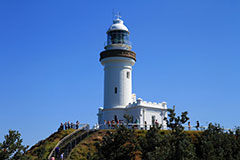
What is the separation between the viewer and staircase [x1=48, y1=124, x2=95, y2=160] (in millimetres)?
32531

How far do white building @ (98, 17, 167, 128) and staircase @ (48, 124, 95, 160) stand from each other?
23.4 ft

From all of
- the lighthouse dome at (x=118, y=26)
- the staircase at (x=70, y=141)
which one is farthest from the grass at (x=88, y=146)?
the lighthouse dome at (x=118, y=26)

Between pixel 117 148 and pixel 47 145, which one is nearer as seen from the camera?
pixel 117 148

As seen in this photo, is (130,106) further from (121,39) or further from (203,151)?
(203,151)

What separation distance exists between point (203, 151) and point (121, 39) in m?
19.5

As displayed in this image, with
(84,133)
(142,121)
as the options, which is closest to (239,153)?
(142,121)

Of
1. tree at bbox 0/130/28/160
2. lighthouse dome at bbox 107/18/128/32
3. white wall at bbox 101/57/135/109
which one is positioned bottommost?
tree at bbox 0/130/28/160

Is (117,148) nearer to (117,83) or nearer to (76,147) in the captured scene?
(76,147)

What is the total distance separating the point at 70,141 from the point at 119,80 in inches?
522

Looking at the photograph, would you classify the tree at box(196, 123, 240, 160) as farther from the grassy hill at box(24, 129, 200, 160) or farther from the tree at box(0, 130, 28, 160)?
the tree at box(0, 130, 28, 160)

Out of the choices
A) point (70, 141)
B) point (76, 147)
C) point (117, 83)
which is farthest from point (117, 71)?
point (76, 147)

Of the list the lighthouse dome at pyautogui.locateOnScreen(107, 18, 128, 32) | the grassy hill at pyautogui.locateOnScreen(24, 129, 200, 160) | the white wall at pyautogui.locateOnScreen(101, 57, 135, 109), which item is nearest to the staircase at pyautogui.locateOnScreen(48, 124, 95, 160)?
the grassy hill at pyautogui.locateOnScreen(24, 129, 200, 160)

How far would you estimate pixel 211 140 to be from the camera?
3634 cm

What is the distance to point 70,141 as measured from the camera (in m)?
35.9
